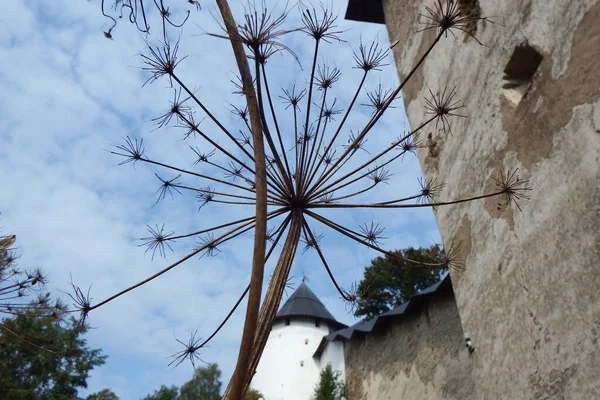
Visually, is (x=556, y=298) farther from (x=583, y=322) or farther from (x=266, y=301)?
(x=266, y=301)

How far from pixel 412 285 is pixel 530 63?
1642 cm

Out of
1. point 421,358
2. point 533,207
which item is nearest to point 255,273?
point 533,207

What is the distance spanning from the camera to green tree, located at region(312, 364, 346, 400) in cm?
1401

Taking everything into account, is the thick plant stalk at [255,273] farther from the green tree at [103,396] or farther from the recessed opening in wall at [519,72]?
the green tree at [103,396]

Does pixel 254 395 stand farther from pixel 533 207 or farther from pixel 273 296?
pixel 273 296

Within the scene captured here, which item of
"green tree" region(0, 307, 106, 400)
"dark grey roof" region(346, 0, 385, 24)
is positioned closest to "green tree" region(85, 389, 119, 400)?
"green tree" region(0, 307, 106, 400)

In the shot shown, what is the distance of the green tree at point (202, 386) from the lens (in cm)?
2794

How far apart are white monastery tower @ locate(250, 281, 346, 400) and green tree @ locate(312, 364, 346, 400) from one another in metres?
1.43

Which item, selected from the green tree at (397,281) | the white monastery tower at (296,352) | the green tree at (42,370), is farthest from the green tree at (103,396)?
the green tree at (397,281)

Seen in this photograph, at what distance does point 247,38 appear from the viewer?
7.61 ft

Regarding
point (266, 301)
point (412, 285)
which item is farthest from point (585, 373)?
point (412, 285)

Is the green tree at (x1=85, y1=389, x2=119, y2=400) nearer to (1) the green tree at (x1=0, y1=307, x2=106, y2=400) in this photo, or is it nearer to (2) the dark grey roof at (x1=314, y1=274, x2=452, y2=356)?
(1) the green tree at (x1=0, y1=307, x2=106, y2=400)

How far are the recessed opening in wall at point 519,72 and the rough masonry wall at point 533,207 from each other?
0.04 m

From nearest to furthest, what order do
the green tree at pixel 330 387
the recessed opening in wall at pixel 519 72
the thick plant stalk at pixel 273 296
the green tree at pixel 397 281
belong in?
the thick plant stalk at pixel 273 296, the recessed opening in wall at pixel 519 72, the green tree at pixel 330 387, the green tree at pixel 397 281
